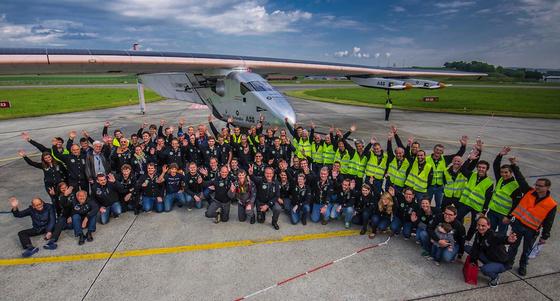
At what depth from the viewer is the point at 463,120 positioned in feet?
68.2

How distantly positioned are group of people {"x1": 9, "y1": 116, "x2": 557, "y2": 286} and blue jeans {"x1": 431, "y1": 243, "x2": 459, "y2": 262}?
0.02 metres

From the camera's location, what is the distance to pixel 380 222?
6219 mm

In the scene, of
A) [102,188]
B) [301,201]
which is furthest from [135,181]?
[301,201]

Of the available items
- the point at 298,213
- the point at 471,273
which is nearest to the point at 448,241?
the point at 471,273

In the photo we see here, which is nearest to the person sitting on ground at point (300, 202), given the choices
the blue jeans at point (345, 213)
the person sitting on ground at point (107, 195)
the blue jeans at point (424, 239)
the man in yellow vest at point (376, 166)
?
the blue jeans at point (345, 213)

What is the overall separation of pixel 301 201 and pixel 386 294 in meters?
2.81

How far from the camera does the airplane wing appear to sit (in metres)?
9.21

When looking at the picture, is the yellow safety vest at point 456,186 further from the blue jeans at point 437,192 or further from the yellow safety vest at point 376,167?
the yellow safety vest at point 376,167

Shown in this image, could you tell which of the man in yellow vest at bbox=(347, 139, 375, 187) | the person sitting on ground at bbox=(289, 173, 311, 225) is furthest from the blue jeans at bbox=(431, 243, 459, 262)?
the person sitting on ground at bbox=(289, 173, 311, 225)

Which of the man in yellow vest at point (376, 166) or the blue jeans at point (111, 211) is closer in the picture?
the blue jeans at point (111, 211)

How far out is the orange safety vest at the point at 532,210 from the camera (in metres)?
4.59

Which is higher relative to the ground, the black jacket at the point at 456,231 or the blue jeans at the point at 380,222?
the black jacket at the point at 456,231

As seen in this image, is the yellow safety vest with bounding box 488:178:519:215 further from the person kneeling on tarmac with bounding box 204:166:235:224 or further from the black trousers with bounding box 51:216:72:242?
the black trousers with bounding box 51:216:72:242

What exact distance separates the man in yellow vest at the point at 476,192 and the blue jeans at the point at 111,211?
7.48 m
